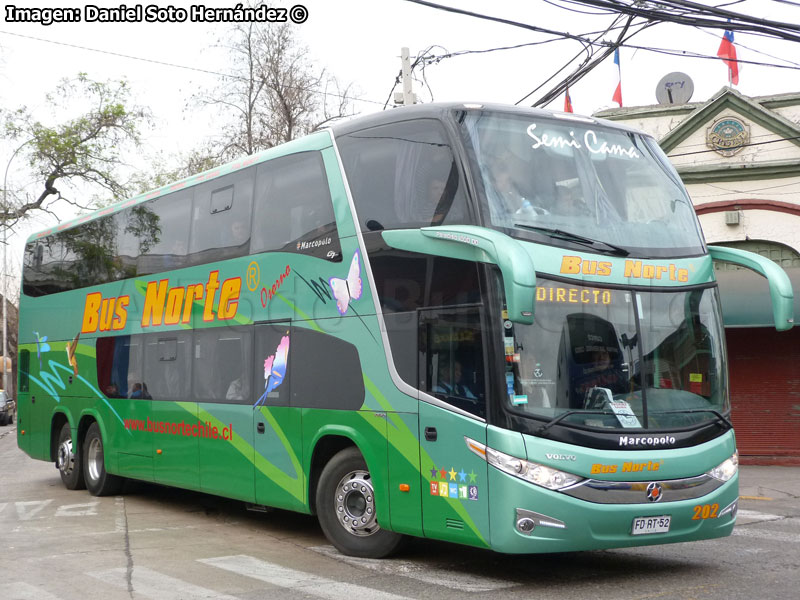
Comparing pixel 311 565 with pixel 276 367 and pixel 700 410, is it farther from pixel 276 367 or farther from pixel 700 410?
pixel 700 410

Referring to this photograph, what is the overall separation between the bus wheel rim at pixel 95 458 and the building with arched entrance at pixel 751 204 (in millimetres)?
11241

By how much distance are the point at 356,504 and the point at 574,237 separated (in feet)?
11.1

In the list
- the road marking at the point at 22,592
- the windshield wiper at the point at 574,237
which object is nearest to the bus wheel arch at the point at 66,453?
the road marking at the point at 22,592

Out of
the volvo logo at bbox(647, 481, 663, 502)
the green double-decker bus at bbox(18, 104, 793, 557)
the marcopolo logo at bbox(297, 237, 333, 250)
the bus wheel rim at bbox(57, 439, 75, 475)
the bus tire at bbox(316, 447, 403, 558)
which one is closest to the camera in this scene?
the green double-decker bus at bbox(18, 104, 793, 557)

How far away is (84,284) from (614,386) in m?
9.97

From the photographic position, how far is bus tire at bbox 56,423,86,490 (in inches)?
617

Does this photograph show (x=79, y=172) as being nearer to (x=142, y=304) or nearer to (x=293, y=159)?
(x=142, y=304)

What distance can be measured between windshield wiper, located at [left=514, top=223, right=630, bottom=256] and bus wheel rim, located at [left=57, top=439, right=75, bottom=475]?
33.6ft

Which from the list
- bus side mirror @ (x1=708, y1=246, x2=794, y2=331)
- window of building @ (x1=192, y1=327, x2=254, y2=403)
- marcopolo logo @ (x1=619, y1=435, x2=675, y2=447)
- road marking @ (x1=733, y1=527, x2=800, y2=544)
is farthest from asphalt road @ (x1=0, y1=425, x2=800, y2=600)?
bus side mirror @ (x1=708, y1=246, x2=794, y2=331)

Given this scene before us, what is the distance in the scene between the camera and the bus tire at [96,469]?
14961 mm

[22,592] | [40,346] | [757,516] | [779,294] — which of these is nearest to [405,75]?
[40,346]

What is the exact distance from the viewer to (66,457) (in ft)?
52.6

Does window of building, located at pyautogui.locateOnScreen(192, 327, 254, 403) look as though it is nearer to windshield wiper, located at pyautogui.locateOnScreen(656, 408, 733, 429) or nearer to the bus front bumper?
the bus front bumper

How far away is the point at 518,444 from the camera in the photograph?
7727 millimetres
